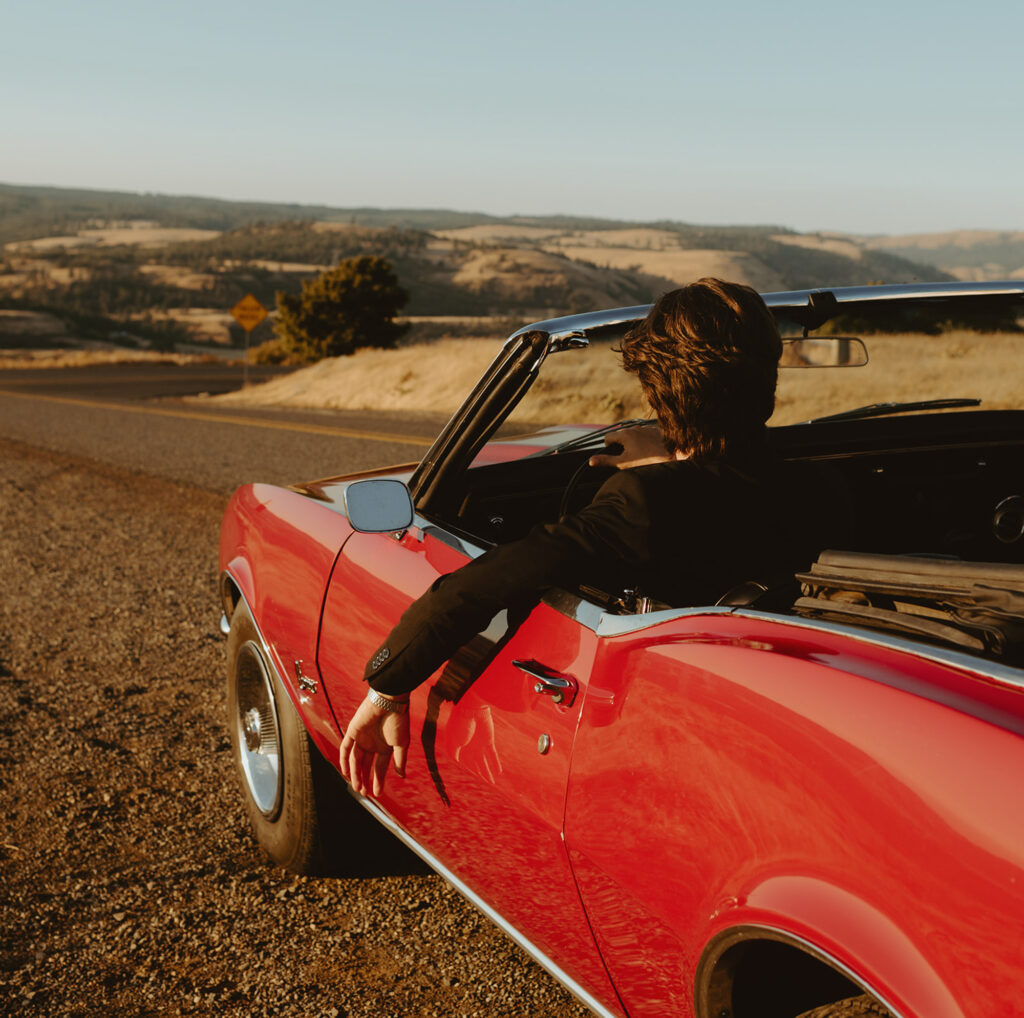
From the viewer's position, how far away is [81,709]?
14.9ft

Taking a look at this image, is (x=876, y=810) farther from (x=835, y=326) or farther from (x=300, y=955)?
(x=300, y=955)

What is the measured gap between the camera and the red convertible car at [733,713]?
124 cm

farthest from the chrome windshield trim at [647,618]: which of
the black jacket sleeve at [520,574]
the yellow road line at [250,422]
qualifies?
the yellow road line at [250,422]

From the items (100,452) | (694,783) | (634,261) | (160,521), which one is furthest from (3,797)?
(634,261)

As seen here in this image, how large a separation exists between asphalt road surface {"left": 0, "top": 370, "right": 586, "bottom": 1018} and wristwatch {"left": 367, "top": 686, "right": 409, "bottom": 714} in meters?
0.82

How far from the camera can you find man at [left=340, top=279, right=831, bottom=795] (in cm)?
182

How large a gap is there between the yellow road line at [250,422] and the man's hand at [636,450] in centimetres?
1099

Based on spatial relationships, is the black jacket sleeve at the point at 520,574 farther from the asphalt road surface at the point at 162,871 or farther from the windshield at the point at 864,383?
the asphalt road surface at the point at 162,871

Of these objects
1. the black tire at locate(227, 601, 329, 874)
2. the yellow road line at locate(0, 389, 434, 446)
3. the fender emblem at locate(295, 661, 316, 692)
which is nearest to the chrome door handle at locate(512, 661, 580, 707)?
the fender emblem at locate(295, 661, 316, 692)

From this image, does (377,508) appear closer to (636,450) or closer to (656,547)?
(636,450)

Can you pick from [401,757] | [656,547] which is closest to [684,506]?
[656,547]

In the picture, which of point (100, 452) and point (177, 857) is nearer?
point (177, 857)

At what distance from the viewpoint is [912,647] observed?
4.53 feet

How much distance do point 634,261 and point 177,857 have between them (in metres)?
172
